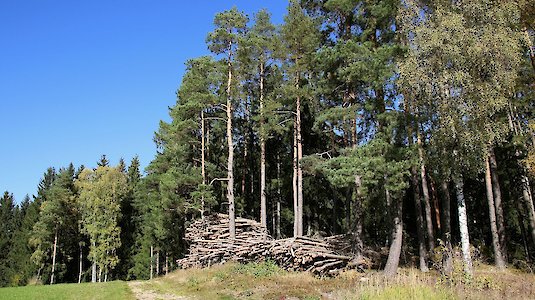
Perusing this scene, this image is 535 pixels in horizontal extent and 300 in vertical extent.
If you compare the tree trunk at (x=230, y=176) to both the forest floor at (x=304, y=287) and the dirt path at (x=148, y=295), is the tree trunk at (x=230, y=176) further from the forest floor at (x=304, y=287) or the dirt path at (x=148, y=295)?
the dirt path at (x=148, y=295)

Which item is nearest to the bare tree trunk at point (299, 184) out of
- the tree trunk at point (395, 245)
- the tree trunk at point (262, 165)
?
the tree trunk at point (262, 165)

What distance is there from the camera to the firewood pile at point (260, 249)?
16.0 meters

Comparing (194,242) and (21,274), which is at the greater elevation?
(194,242)

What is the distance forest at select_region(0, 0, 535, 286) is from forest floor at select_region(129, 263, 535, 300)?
107cm

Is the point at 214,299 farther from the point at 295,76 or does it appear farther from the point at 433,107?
the point at 295,76

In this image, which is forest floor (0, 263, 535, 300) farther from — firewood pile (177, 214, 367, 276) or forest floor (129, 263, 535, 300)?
firewood pile (177, 214, 367, 276)

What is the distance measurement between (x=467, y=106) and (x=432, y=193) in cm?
1613

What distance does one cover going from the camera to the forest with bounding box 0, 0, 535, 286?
517 inches

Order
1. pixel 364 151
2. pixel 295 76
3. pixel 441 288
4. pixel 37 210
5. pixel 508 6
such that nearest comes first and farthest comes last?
1. pixel 441 288
2. pixel 508 6
3. pixel 364 151
4. pixel 295 76
5. pixel 37 210

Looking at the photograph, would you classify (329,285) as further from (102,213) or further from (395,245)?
(102,213)

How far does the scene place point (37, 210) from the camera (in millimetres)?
46969

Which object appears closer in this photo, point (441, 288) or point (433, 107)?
point (441, 288)

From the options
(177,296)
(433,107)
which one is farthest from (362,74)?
(177,296)

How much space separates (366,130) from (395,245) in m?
4.93
